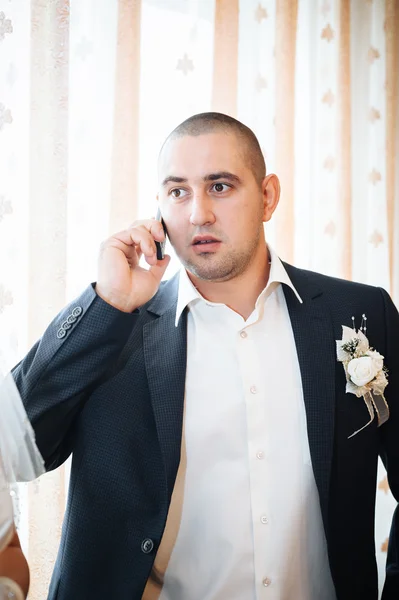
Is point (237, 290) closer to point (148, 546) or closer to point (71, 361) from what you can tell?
point (71, 361)

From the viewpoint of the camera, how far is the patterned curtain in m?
1.90

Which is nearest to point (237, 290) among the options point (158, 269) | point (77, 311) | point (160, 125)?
point (158, 269)

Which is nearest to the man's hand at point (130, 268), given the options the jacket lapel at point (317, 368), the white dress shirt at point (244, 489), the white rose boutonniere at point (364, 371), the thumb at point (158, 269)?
the thumb at point (158, 269)

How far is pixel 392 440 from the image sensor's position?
65.1 inches

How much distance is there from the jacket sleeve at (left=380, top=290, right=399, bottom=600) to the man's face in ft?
1.66

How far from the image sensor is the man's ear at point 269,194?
173 centimetres

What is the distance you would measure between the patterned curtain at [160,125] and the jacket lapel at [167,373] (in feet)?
1.54

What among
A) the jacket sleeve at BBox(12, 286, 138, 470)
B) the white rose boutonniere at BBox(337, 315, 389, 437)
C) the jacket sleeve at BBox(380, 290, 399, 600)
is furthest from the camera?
the jacket sleeve at BBox(380, 290, 399, 600)

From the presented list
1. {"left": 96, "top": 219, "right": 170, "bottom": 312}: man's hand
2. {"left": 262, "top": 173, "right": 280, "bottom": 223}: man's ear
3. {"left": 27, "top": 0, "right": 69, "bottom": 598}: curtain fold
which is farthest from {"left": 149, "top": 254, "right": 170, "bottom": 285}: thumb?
{"left": 27, "top": 0, "right": 69, "bottom": 598}: curtain fold

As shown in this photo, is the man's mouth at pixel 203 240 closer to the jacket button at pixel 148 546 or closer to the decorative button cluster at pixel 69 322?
the decorative button cluster at pixel 69 322

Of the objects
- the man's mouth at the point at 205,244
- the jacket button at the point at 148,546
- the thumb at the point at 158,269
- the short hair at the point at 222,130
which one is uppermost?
the short hair at the point at 222,130

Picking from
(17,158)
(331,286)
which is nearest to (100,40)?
(17,158)

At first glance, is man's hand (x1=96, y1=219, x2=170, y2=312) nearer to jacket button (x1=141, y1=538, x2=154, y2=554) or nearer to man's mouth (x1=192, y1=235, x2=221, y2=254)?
man's mouth (x1=192, y1=235, x2=221, y2=254)

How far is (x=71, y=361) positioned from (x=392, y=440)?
0.94 meters
